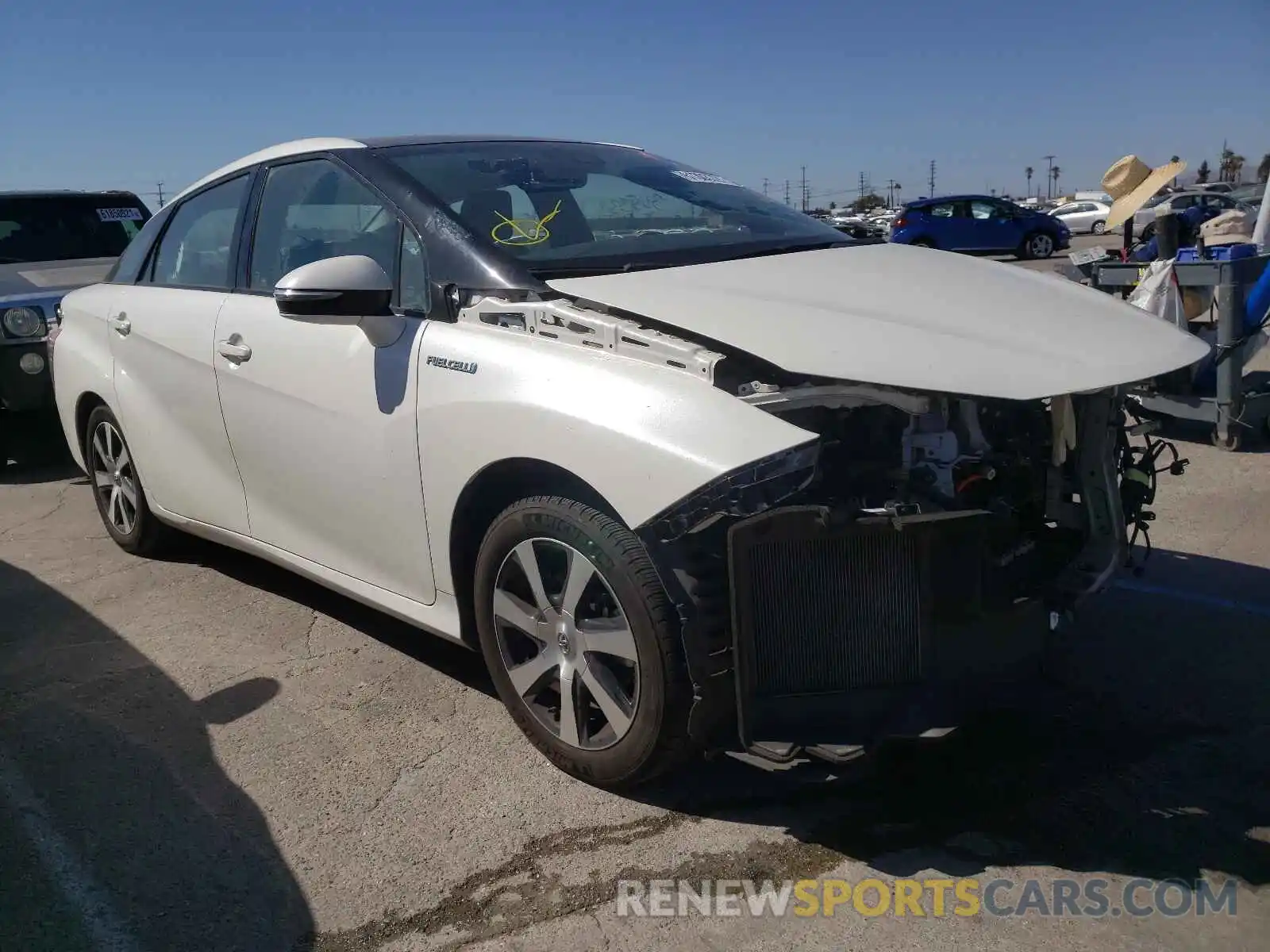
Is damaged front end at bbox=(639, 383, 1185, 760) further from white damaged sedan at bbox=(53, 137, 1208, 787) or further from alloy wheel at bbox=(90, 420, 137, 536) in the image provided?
alloy wheel at bbox=(90, 420, 137, 536)

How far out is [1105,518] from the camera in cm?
303

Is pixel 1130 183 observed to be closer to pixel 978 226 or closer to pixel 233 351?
pixel 233 351

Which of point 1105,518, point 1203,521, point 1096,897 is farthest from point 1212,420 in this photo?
point 1096,897

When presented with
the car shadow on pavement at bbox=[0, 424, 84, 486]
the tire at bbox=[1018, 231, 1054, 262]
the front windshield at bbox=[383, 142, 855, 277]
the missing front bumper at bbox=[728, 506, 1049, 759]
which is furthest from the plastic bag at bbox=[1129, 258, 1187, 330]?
the tire at bbox=[1018, 231, 1054, 262]

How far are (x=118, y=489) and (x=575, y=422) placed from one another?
3353 millimetres

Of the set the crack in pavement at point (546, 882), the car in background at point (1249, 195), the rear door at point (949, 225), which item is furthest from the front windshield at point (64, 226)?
the car in background at point (1249, 195)

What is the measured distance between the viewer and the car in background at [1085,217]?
37000mm

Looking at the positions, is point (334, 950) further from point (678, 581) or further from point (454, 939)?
point (678, 581)

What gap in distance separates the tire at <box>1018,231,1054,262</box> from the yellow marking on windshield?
25.1 metres

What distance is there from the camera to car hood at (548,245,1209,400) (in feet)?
8.33

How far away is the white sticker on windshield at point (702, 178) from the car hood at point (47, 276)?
463 centimetres

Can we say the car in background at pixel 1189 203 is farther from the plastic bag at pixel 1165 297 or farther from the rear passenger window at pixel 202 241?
the rear passenger window at pixel 202 241

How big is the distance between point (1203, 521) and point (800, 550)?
11.6 feet

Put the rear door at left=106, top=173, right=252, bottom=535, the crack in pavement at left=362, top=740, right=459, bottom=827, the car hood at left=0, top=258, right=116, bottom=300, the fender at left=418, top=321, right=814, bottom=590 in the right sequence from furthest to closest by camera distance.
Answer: the car hood at left=0, top=258, right=116, bottom=300
the rear door at left=106, top=173, right=252, bottom=535
the crack in pavement at left=362, top=740, right=459, bottom=827
the fender at left=418, top=321, right=814, bottom=590
